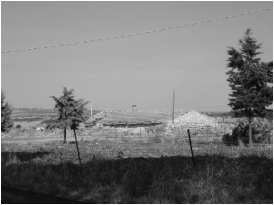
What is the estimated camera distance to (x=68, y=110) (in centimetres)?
3738

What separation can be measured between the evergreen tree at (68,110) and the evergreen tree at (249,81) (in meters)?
17.5

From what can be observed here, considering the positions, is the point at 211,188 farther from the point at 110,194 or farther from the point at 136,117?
the point at 136,117

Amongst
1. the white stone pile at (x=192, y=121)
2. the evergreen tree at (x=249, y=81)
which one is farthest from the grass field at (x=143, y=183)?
the white stone pile at (x=192, y=121)

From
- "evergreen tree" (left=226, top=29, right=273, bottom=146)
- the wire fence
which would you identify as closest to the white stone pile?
the wire fence

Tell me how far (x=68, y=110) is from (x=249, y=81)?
1992cm

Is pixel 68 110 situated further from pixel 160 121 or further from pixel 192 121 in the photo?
pixel 192 121

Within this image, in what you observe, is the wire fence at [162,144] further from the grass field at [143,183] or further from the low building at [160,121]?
the grass field at [143,183]

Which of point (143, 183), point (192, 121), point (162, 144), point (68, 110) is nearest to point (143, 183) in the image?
point (143, 183)

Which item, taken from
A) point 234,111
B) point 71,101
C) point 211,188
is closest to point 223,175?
point 211,188

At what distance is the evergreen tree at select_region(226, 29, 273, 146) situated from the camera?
86.1 ft

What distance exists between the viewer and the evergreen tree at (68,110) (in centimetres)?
3693

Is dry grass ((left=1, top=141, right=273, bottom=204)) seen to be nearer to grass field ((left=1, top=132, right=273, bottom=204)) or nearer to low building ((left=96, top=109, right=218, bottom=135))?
grass field ((left=1, top=132, right=273, bottom=204))

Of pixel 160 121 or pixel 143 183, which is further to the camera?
pixel 160 121

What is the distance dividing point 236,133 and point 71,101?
59.8ft
